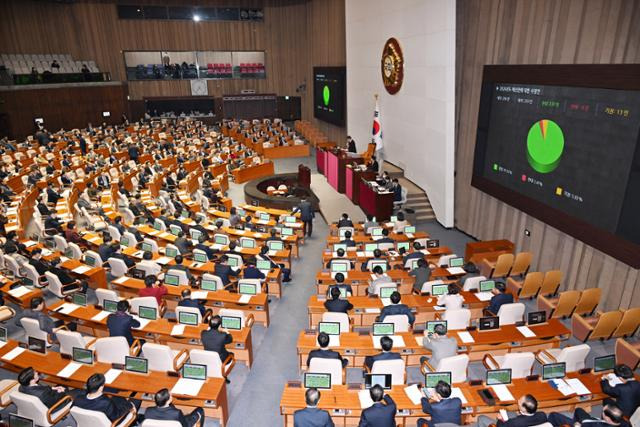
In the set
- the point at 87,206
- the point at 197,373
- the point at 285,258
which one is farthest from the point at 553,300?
the point at 87,206

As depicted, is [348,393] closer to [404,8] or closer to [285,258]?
[285,258]

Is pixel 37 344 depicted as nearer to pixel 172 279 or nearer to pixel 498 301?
pixel 172 279

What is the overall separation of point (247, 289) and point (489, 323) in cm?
522

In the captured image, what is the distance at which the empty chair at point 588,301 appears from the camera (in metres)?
9.69

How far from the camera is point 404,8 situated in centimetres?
1797

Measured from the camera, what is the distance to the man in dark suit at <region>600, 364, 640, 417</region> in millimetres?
6582

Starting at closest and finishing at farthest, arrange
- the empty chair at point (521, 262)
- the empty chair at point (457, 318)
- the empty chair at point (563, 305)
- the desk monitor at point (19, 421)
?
the desk monitor at point (19, 421) → the empty chair at point (457, 318) → the empty chair at point (563, 305) → the empty chair at point (521, 262)

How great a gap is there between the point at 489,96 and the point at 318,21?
72.3 ft

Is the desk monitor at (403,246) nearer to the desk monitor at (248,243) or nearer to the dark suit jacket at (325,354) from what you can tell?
the desk monitor at (248,243)

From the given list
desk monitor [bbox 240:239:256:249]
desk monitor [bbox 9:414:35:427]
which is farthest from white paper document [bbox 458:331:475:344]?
desk monitor [bbox 9:414:35:427]

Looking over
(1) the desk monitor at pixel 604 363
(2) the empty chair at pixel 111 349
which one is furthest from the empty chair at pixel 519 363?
(2) the empty chair at pixel 111 349

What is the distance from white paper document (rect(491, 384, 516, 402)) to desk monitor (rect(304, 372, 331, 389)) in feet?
8.65

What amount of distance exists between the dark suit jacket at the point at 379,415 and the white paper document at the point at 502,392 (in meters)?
1.88

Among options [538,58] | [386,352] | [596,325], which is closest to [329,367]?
[386,352]
